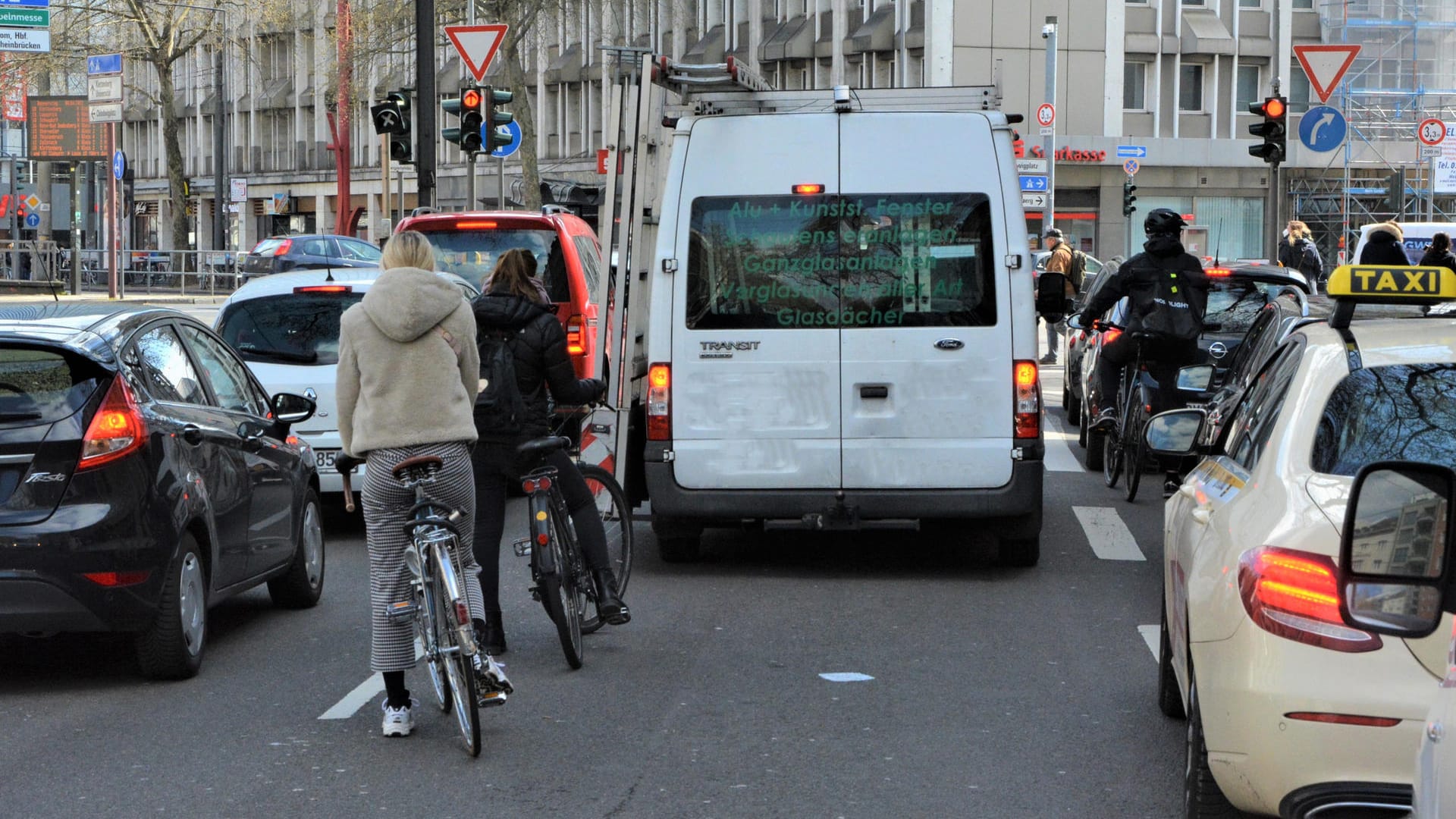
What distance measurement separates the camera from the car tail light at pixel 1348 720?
4137mm

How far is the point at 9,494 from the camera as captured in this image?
7.05 meters

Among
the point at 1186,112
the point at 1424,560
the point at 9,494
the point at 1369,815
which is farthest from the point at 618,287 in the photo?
the point at 1186,112

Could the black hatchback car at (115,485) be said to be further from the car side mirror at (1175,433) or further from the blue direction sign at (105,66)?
the blue direction sign at (105,66)

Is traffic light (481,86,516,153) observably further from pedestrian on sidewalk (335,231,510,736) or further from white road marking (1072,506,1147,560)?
pedestrian on sidewalk (335,231,510,736)

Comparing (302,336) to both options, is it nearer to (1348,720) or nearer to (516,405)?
(516,405)

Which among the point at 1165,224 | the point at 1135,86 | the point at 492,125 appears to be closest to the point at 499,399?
the point at 1165,224

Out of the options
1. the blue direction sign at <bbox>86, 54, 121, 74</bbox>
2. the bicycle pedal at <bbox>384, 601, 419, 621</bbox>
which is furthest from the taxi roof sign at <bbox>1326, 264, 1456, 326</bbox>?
the blue direction sign at <bbox>86, 54, 121, 74</bbox>

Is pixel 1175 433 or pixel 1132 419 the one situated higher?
pixel 1175 433

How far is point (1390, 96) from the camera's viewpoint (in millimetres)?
50969

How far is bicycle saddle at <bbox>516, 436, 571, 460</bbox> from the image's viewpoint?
7730 millimetres

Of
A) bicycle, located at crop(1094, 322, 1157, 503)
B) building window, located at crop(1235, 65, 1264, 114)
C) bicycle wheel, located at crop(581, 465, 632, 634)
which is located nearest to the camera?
bicycle wheel, located at crop(581, 465, 632, 634)

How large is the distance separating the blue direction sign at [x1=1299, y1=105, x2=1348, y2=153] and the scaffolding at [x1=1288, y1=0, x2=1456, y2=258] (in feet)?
99.8

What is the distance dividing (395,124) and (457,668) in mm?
17432

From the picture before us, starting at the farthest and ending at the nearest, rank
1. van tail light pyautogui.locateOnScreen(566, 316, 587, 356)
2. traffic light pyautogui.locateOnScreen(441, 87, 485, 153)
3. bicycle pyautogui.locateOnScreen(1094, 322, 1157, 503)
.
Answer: traffic light pyautogui.locateOnScreen(441, 87, 485, 153), van tail light pyautogui.locateOnScreen(566, 316, 587, 356), bicycle pyautogui.locateOnScreen(1094, 322, 1157, 503)
